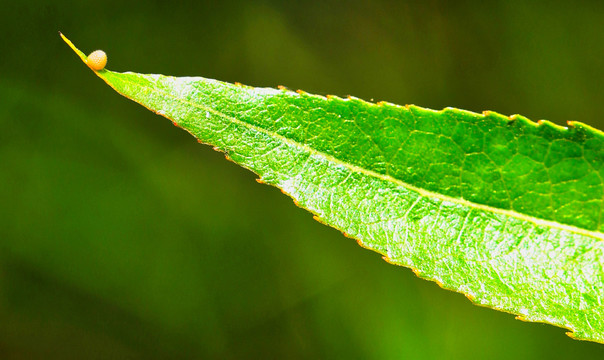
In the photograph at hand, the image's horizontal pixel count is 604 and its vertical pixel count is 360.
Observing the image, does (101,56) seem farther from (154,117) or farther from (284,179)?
(154,117)

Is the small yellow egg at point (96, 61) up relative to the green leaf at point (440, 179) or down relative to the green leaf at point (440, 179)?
down

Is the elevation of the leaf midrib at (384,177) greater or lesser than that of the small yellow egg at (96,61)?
greater

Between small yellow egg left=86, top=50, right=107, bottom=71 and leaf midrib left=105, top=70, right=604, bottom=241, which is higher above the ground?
leaf midrib left=105, top=70, right=604, bottom=241

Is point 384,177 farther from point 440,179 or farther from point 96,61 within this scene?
point 96,61
